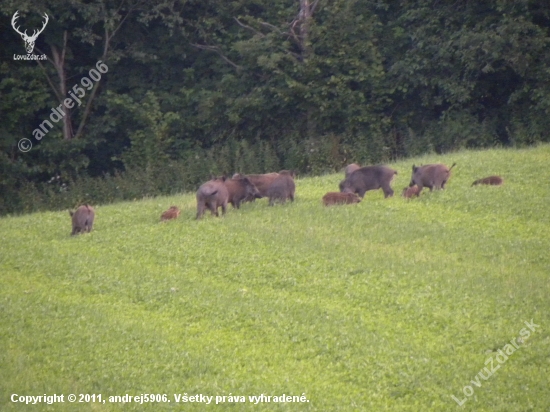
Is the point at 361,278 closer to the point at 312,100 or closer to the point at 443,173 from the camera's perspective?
the point at 443,173

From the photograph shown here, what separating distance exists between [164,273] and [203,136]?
64.1 feet

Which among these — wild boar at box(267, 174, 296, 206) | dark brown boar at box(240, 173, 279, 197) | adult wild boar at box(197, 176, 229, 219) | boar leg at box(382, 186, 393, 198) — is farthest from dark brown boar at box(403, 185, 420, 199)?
adult wild boar at box(197, 176, 229, 219)

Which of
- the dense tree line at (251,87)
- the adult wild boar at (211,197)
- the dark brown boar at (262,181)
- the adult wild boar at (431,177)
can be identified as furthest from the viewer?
the dense tree line at (251,87)

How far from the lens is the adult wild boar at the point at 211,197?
608 inches

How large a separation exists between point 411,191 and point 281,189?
7.88ft

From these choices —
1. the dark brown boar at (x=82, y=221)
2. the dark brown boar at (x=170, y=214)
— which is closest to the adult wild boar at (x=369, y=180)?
the dark brown boar at (x=170, y=214)

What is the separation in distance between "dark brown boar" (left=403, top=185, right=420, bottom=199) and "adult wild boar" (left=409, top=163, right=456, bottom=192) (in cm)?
8

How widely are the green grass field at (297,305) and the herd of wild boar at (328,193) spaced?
0.95ft

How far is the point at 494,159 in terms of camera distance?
18.3 m

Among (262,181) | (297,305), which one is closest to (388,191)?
(262,181)

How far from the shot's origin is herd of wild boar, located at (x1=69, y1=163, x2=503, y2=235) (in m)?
15.7

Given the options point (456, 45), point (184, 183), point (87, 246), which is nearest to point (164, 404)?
point (87, 246)

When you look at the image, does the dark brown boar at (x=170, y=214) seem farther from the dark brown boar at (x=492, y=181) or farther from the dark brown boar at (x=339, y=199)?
the dark brown boar at (x=492, y=181)

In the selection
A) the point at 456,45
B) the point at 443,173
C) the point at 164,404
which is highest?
the point at 456,45
